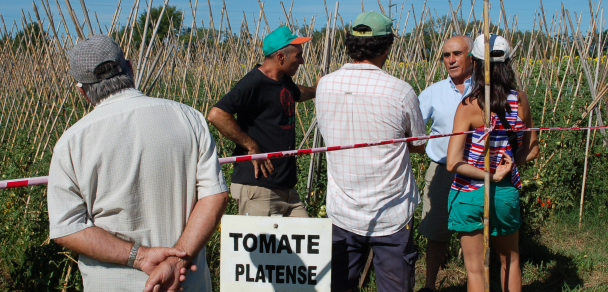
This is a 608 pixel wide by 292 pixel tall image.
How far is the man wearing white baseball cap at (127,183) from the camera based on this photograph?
4.45 feet

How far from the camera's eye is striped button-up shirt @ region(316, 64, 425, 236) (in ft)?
6.38

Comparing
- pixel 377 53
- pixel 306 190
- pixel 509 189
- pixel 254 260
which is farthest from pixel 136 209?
pixel 306 190

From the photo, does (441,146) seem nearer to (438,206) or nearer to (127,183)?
(438,206)

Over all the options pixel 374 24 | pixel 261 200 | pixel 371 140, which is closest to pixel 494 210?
pixel 371 140

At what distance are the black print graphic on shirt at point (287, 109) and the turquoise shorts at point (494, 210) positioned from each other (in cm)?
110

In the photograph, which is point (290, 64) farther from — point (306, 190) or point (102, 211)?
point (102, 211)

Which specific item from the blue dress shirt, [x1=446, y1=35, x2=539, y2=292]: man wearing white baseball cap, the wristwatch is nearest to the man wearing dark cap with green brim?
the blue dress shirt

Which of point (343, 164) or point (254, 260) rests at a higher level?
point (343, 164)

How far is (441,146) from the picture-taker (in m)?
2.78

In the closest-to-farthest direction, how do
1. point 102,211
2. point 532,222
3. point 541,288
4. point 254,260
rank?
point 102,211 → point 254,260 → point 541,288 → point 532,222

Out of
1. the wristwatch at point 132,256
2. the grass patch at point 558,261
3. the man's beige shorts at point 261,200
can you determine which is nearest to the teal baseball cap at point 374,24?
the man's beige shorts at point 261,200

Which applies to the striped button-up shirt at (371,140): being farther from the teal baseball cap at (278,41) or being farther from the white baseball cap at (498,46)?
the teal baseball cap at (278,41)

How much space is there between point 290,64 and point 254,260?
4.31 feet

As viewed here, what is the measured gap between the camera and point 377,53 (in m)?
2.02
